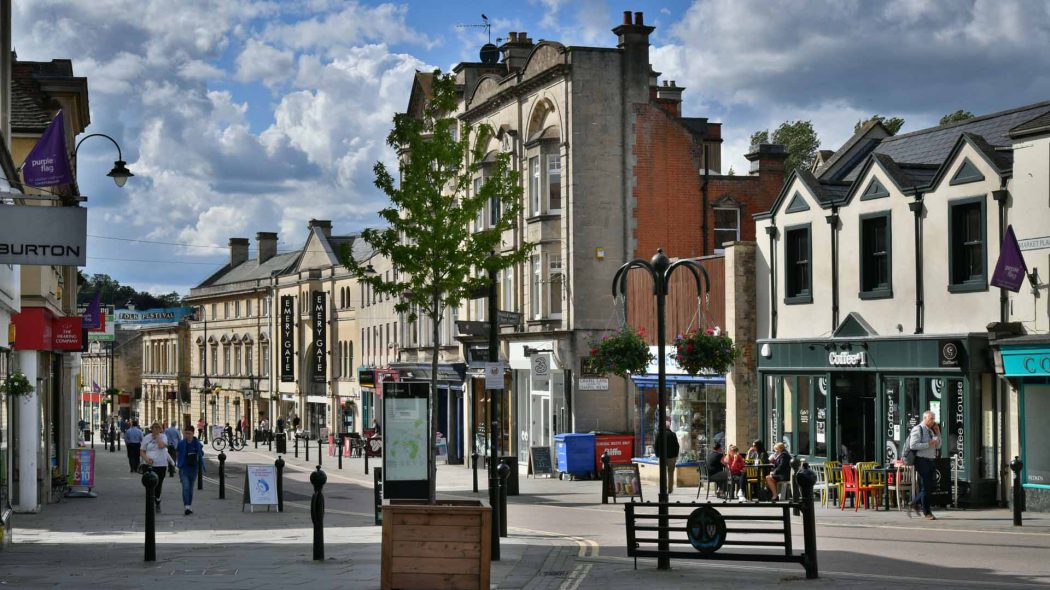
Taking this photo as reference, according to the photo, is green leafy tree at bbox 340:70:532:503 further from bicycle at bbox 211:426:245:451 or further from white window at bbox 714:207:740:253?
bicycle at bbox 211:426:245:451

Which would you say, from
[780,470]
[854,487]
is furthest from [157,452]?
[854,487]

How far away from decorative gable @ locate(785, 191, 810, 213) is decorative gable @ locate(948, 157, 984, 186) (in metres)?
4.93

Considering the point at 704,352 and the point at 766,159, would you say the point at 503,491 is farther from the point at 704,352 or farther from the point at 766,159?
the point at 766,159

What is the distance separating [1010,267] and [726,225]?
1941 centimetres

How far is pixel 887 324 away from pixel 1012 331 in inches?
157

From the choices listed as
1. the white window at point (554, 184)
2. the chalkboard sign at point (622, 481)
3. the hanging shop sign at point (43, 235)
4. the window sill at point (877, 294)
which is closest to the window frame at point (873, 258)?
the window sill at point (877, 294)

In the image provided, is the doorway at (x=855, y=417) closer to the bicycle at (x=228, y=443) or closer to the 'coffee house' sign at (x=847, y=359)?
the 'coffee house' sign at (x=847, y=359)

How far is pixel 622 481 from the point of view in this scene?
29.0m

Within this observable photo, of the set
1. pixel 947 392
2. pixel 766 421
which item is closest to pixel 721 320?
pixel 766 421

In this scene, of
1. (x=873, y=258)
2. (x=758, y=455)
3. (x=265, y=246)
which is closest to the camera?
(x=758, y=455)

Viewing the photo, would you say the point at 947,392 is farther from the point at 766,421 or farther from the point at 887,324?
the point at 766,421

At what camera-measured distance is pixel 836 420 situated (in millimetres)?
29109

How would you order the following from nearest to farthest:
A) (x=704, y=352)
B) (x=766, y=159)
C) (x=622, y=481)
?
(x=622, y=481), (x=704, y=352), (x=766, y=159)

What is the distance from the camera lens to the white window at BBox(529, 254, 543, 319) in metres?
43.5
